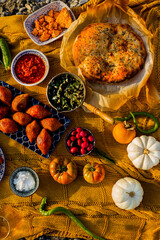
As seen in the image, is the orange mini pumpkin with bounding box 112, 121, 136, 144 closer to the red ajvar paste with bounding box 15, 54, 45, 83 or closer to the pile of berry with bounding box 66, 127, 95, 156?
the pile of berry with bounding box 66, 127, 95, 156

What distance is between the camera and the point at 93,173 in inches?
119

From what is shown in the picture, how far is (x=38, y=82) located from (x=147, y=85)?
1162mm

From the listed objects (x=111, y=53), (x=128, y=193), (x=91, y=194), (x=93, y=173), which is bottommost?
(x=91, y=194)

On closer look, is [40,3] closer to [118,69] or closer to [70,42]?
[70,42]

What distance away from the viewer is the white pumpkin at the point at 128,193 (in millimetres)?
3008

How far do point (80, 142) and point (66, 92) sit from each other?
1.78 ft

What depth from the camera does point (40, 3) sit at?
133 inches

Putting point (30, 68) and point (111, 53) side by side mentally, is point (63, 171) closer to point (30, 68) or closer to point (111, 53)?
point (30, 68)

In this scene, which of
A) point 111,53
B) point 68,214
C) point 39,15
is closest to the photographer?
point 111,53

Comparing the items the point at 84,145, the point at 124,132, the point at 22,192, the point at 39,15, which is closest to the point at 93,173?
the point at 84,145

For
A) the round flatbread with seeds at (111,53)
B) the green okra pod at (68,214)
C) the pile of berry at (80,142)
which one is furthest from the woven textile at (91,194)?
the round flatbread with seeds at (111,53)

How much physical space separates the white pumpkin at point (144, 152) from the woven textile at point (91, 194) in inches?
5.8

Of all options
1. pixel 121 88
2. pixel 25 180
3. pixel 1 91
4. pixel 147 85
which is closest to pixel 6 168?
pixel 25 180

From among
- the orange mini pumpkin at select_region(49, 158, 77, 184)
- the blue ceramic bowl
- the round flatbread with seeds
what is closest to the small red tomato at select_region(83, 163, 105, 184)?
the orange mini pumpkin at select_region(49, 158, 77, 184)
